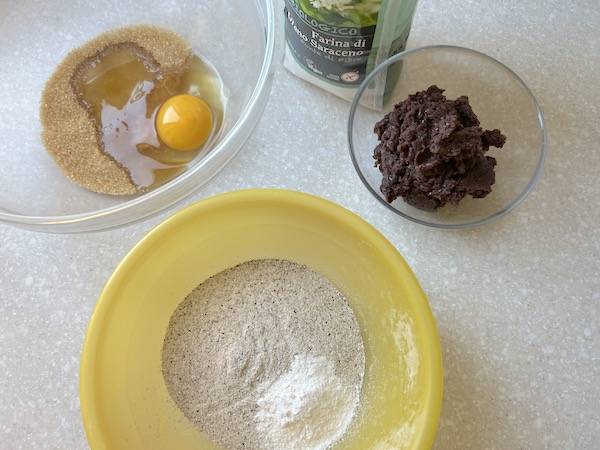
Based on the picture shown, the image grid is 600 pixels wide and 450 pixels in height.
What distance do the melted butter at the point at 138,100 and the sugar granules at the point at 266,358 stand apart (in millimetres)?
247

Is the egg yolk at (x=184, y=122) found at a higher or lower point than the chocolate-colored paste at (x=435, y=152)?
→ lower

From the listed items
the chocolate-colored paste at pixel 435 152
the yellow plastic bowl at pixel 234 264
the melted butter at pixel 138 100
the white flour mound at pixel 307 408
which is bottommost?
the white flour mound at pixel 307 408

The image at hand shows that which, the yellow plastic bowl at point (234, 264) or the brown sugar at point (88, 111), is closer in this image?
the yellow plastic bowl at point (234, 264)

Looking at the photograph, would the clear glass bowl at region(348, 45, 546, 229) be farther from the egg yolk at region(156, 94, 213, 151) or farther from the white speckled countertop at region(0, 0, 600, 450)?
the egg yolk at region(156, 94, 213, 151)

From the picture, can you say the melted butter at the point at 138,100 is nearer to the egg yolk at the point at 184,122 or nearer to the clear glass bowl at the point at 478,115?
the egg yolk at the point at 184,122

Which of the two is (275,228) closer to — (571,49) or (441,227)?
(441,227)

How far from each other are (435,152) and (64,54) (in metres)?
0.72

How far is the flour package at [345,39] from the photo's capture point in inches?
35.3

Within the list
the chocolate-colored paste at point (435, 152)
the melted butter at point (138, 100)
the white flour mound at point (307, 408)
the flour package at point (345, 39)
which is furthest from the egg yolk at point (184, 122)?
the white flour mound at point (307, 408)

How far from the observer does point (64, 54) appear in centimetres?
115

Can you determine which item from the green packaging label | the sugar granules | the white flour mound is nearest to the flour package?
the green packaging label

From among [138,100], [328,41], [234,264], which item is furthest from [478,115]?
[138,100]

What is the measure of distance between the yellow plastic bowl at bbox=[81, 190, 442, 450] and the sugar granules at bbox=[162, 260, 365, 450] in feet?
0.07

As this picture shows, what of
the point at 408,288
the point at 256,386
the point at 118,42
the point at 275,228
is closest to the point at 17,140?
the point at 118,42
